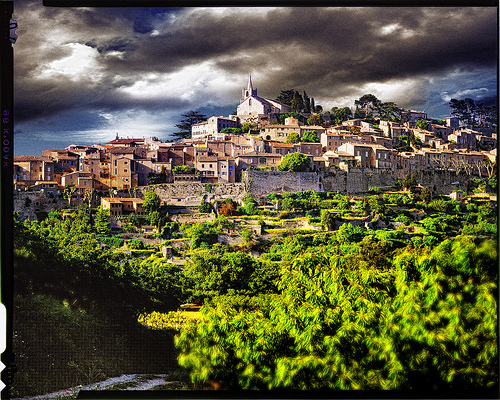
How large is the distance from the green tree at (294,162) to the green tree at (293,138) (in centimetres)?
33

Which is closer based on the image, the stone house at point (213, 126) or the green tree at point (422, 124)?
the stone house at point (213, 126)

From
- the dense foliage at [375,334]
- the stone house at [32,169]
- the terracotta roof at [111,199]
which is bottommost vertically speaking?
the dense foliage at [375,334]

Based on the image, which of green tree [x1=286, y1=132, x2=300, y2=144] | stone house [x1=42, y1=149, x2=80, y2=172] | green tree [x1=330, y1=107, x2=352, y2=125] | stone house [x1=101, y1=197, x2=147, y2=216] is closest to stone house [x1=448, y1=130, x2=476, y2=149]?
green tree [x1=330, y1=107, x2=352, y2=125]

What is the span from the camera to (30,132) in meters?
5.71

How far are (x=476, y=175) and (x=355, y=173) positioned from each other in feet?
5.43

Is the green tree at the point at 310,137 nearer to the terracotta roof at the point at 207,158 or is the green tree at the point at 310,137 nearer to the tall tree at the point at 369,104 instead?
the tall tree at the point at 369,104

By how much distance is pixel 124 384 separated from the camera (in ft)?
16.4

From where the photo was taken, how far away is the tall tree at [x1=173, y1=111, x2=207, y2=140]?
21.1 ft

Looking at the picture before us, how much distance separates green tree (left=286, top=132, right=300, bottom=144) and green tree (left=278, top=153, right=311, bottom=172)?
330 mm

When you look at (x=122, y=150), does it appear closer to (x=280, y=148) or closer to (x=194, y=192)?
(x=194, y=192)

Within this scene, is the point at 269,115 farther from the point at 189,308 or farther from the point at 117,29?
the point at 189,308

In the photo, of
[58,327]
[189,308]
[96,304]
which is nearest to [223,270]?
[189,308]

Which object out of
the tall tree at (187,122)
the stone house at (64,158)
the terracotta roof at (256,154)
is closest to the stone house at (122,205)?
the stone house at (64,158)

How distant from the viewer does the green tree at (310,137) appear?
722 cm
